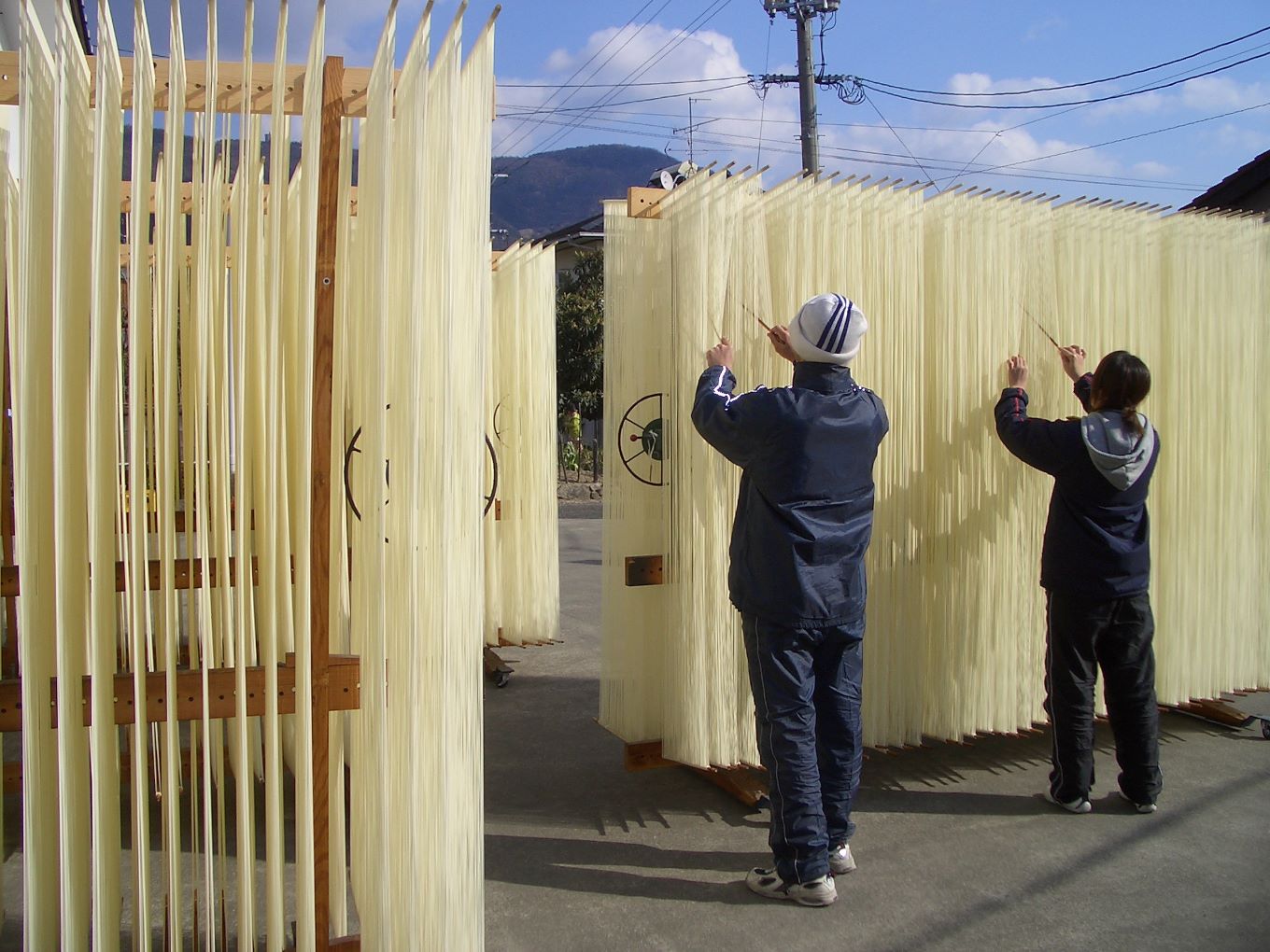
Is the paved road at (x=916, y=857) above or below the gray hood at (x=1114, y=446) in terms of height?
below

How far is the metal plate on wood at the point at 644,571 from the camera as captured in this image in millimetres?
3719

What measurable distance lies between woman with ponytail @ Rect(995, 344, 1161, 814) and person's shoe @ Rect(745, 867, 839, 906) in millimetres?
1261

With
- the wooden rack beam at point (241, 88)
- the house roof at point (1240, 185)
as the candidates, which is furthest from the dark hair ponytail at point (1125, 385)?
the house roof at point (1240, 185)

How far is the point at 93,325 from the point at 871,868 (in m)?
2.84

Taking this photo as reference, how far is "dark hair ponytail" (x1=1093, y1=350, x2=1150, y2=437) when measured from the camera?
3.64 m

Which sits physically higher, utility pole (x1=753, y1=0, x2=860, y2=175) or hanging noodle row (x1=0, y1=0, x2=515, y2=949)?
utility pole (x1=753, y1=0, x2=860, y2=175)

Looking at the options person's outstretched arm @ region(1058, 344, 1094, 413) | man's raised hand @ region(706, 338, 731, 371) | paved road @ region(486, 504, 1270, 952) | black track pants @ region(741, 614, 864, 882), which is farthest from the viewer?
person's outstretched arm @ region(1058, 344, 1094, 413)

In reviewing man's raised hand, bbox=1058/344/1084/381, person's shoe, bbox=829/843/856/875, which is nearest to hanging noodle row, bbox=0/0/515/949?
person's shoe, bbox=829/843/856/875

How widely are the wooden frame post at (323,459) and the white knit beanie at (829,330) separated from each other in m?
1.59

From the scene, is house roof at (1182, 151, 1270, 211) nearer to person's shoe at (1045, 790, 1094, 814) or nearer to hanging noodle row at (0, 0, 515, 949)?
person's shoe at (1045, 790, 1094, 814)

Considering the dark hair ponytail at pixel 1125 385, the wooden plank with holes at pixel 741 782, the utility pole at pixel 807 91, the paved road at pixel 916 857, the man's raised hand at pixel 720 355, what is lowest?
the paved road at pixel 916 857

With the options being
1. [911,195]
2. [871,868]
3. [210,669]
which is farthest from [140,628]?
[911,195]

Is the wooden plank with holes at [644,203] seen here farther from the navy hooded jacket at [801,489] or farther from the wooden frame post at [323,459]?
the wooden frame post at [323,459]

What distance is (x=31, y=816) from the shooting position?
6.42ft
